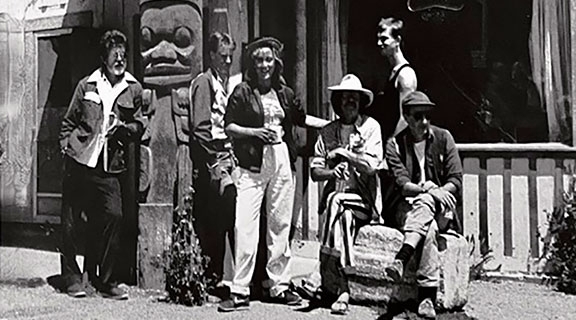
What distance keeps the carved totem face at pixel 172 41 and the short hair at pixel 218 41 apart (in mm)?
101

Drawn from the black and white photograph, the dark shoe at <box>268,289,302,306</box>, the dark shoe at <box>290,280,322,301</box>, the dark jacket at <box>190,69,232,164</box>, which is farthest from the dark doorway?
the dark shoe at <box>268,289,302,306</box>

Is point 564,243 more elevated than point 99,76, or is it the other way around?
point 99,76

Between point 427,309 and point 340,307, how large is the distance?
Result: 704 millimetres

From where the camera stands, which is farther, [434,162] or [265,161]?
[265,161]

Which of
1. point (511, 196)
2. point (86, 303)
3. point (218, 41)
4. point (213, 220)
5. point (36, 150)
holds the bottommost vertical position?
point (86, 303)

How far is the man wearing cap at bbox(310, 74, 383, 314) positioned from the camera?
23.3ft

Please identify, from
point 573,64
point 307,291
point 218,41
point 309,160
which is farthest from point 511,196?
point 218,41

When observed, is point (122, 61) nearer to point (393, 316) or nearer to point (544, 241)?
point (393, 316)

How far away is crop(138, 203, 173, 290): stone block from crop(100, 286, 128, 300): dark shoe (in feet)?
0.55

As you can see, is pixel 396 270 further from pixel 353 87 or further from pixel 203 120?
pixel 203 120

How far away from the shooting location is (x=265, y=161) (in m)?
7.43

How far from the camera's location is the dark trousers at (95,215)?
314 inches

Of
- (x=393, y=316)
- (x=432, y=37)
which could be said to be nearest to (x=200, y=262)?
(x=393, y=316)

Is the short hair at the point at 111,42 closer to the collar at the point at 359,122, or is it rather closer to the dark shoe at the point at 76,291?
the dark shoe at the point at 76,291
